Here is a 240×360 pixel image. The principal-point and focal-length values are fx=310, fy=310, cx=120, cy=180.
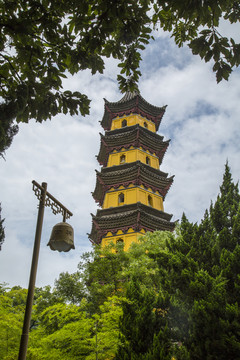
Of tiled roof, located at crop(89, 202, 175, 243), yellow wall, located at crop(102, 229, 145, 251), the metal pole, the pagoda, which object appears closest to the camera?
the metal pole

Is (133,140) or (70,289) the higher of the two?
(133,140)

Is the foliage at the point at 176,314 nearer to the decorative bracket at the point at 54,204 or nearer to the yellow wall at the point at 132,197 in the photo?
the decorative bracket at the point at 54,204

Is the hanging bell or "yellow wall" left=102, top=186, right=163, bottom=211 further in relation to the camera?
"yellow wall" left=102, top=186, right=163, bottom=211

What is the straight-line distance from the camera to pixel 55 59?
4.54 meters

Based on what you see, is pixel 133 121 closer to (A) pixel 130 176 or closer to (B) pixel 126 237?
(A) pixel 130 176

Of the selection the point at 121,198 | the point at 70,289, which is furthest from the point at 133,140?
the point at 70,289

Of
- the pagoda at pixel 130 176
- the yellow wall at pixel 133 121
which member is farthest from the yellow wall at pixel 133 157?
the yellow wall at pixel 133 121

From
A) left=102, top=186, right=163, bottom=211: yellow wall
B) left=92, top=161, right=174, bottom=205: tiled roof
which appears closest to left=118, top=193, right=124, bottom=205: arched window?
left=102, top=186, right=163, bottom=211: yellow wall

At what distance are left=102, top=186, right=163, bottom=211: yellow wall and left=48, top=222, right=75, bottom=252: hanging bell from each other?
58.1ft

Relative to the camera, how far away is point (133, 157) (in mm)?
25906

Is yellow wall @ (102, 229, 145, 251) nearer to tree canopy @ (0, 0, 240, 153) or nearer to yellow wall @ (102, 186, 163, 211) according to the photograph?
yellow wall @ (102, 186, 163, 211)

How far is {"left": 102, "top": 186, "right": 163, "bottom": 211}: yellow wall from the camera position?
901 inches

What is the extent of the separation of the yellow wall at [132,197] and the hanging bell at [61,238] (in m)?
17.7

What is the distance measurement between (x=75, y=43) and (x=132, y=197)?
18.8m
